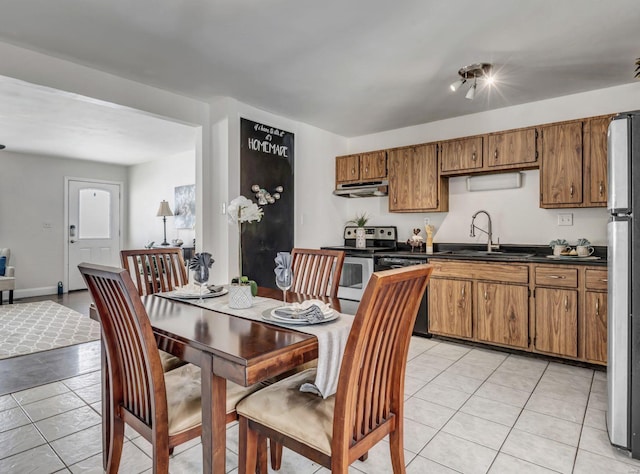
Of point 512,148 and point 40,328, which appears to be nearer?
point 512,148

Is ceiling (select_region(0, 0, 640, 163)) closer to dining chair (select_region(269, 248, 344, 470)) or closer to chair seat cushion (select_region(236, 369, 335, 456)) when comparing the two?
dining chair (select_region(269, 248, 344, 470))

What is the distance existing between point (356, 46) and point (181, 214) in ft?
15.3

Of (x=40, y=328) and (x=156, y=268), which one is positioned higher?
(x=156, y=268)

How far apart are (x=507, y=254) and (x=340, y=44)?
2.44 meters

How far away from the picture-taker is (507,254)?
352cm

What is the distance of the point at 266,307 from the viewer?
1.76m

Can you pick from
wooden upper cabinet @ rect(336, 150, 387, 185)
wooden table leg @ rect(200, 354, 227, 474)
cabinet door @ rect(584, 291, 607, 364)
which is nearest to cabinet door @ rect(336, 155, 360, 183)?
wooden upper cabinet @ rect(336, 150, 387, 185)

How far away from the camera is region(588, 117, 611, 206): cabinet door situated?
10.0ft

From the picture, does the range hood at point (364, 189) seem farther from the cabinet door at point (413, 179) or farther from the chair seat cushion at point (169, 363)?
the chair seat cushion at point (169, 363)

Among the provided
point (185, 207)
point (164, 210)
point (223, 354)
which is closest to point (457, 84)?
point (223, 354)

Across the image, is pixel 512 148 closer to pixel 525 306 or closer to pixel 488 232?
pixel 488 232

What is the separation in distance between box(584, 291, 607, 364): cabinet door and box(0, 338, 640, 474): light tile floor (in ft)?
0.55

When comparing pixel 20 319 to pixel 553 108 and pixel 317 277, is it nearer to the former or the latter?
pixel 317 277

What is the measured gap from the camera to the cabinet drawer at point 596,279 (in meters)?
2.81
